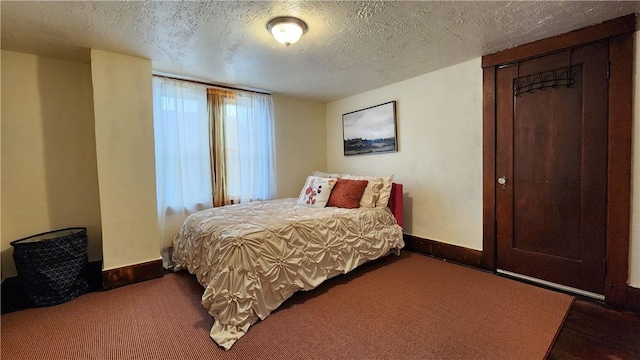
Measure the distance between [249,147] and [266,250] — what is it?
2054mm

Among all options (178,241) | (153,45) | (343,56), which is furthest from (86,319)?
(343,56)

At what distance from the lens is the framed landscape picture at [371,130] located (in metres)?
3.65

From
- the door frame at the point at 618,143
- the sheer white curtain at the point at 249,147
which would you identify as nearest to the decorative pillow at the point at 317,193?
the sheer white curtain at the point at 249,147

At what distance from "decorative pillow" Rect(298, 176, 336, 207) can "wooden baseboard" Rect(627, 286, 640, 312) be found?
256cm

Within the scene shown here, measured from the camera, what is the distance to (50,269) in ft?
7.24

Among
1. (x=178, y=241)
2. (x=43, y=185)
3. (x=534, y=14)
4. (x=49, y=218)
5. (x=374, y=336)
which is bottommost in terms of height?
(x=374, y=336)

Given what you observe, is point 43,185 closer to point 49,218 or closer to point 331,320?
point 49,218

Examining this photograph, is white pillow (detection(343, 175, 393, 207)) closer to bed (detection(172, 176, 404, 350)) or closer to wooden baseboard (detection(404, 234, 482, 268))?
bed (detection(172, 176, 404, 350))

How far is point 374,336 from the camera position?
5.72ft

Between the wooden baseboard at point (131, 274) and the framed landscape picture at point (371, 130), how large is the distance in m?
2.89

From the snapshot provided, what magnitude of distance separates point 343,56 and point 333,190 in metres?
1.44

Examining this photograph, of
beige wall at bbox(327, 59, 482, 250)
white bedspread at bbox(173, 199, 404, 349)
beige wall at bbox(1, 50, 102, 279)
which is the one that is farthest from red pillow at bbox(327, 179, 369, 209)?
beige wall at bbox(1, 50, 102, 279)

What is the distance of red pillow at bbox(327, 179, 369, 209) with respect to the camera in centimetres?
302

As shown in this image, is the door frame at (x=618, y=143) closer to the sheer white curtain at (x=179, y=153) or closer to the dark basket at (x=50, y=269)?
the sheer white curtain at (x=179, y=153)
